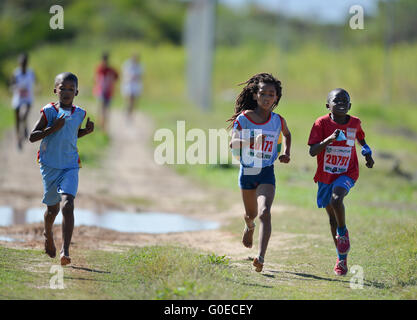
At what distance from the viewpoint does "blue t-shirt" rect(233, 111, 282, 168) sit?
269 inches

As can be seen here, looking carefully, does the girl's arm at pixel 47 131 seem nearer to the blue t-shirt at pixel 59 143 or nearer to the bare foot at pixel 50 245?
the blue t-shirt at pixel 59 143

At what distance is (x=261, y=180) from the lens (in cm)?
689

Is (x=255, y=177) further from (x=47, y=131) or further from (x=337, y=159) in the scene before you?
(x=47, y=131)

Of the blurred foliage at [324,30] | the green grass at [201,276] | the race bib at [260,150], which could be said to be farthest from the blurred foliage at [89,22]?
the race bib at [260,150]

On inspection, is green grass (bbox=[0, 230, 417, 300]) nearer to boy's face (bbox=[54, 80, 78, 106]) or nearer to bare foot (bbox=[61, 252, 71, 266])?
bare foot (bbox=[61, 252, 71, 266])

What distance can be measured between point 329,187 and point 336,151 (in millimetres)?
353

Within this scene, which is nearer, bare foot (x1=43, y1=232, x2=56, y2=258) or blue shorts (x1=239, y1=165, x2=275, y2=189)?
blue shorts (x1=239, y1=165, x2=275, y2=189)

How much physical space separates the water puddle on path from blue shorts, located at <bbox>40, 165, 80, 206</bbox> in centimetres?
282

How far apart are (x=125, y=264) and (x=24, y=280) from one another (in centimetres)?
111

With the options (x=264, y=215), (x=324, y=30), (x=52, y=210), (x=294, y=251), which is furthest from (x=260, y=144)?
(x=324, y=30)

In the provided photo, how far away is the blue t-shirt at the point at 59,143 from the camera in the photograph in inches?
267

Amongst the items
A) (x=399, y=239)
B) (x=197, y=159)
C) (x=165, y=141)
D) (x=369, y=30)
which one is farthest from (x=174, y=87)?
(x=399, y=239)

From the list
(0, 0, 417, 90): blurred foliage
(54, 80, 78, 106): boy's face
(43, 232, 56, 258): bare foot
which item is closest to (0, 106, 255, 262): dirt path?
(43, 232, 56, 258): bare foot

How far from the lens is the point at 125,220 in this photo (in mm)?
10609
